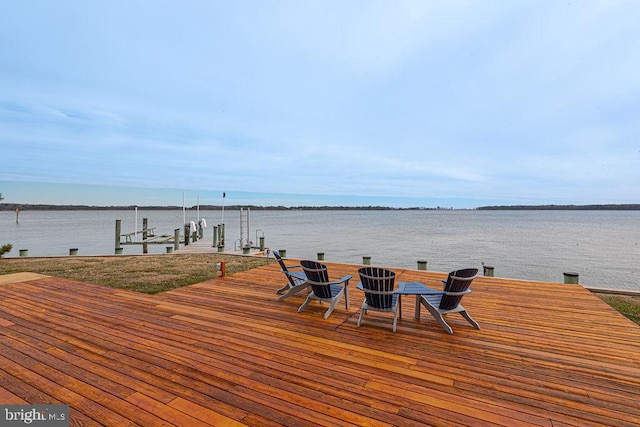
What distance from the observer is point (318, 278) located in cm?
446

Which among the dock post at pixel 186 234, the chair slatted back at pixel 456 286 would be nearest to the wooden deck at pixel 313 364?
the chair slatted back at pixel 456 286

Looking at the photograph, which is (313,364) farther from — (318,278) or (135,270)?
(135,270)

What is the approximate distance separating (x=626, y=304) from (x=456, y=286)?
399 centimetres

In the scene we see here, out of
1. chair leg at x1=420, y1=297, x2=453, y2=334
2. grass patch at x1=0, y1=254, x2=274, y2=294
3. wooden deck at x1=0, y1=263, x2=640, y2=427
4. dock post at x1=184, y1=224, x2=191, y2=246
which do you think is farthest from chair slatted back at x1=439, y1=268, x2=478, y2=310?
dock post at x1=184, y1=224, x2=191, y2=246

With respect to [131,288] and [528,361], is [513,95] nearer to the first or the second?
[528,361]

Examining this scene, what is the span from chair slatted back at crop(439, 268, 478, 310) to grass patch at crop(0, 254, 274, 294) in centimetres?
539

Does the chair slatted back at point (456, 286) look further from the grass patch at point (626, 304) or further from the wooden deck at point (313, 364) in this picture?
the grass patch at point (626, 304)

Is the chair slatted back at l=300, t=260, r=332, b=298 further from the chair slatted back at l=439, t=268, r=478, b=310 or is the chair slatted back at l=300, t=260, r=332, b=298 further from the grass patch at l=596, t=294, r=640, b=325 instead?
the grass patch at l=596, t=294, r=640, b=325

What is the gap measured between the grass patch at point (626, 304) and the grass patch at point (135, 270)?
792 cm

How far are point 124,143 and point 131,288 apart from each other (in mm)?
27025

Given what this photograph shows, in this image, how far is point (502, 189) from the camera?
6106 centimetres

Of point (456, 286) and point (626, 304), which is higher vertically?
point (456, 286)

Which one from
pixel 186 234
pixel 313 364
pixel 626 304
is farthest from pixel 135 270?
pixel 626 304

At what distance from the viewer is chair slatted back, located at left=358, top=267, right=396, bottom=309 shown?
152 inches
